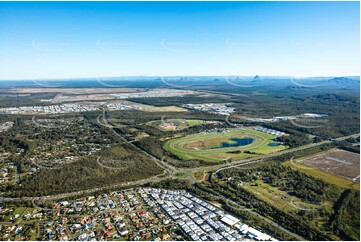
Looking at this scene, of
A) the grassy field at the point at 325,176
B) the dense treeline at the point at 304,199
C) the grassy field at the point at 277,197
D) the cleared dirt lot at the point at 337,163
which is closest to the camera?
the dense treeline at the point at 304,199

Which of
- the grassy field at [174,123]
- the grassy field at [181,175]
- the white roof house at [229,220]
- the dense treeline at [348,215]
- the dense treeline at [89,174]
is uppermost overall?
the dense treeline at [89,174]

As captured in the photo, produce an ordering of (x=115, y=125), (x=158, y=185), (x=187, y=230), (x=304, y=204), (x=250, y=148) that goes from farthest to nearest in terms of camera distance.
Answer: (x=115, y=125), (x=250, y=148), (x=158, y=185), (x=304, y=204), (x=187, y=230)

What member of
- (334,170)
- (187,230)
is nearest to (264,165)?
(334,170)

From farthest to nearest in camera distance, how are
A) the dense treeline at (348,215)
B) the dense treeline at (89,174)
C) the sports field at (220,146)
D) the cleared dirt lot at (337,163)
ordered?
1. the sports field at (220,146)
2. the cleared dirt lot at (337,163)
3. the dense treeline at (89,174)
4. the dense treeline at (348,215)

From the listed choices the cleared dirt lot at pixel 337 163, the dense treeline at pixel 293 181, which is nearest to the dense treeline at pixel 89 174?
the dense treeline at pixel 293 181

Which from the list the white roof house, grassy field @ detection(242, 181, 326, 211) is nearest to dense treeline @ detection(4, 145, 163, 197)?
grassy field @ detection(242, 181, 326, 211)

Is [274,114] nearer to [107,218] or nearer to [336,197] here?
[336,197]

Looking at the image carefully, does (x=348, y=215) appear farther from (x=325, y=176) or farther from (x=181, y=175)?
(x=181, y=175)

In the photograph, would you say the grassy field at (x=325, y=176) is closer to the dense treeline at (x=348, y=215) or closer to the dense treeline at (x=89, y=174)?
the dense treeline at (x=348, y=215)
